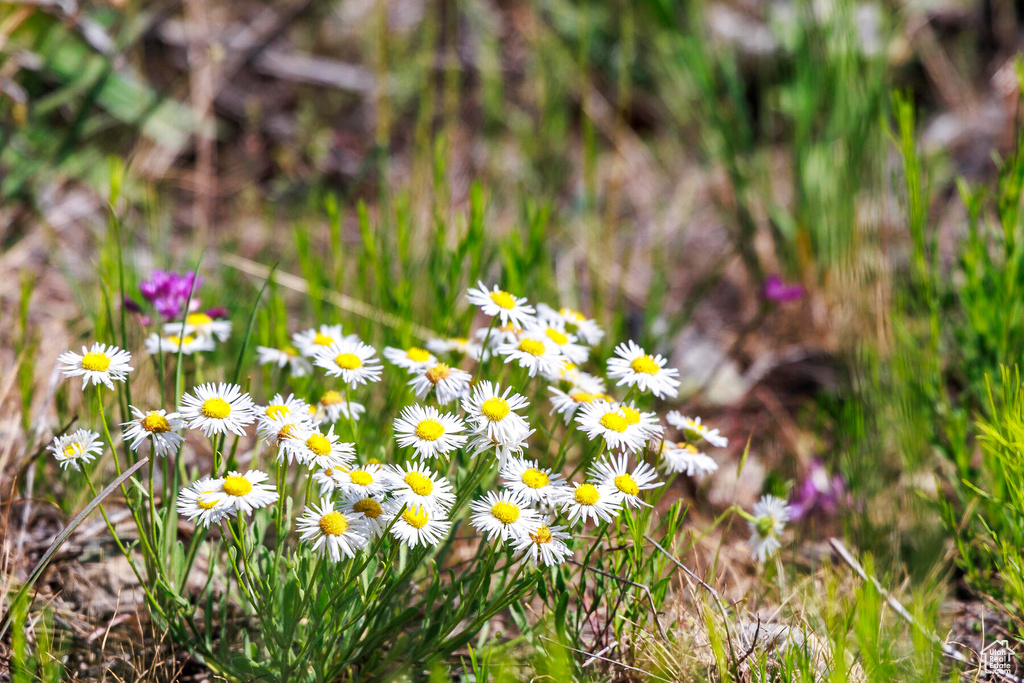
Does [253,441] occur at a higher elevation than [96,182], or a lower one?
lower

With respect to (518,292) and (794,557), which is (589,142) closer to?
(518,292)

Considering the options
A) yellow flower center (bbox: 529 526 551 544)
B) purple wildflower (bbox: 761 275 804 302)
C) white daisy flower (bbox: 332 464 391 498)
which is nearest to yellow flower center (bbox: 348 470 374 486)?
white daisy flower (bbox: 332 464 391 498)

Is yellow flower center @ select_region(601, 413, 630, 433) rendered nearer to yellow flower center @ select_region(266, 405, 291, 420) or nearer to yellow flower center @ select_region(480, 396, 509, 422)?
yellow flower center @ select_region(480, 396, 509, 422)

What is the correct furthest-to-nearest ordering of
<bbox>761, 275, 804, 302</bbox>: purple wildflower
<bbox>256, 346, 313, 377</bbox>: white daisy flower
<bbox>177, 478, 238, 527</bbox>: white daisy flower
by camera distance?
<bbox>761, 275, 804, 302</bbox>: purple wildflower → <bbox>256, 346, 313, 377</bbox>: white daisy flower → <bbox>177, 478, 238, 527</bbox>: white daisy flower

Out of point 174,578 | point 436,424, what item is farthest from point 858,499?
point 174,578

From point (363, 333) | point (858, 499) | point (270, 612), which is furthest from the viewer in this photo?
point (363, 333)

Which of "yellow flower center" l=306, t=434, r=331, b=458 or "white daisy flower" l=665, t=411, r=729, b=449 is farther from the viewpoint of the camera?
"white daisy flower" l=665, t=411, r=729, b=449

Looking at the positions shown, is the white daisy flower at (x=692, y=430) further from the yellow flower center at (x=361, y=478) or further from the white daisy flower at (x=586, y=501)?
the yellow flower center at (x=361, y=478)
